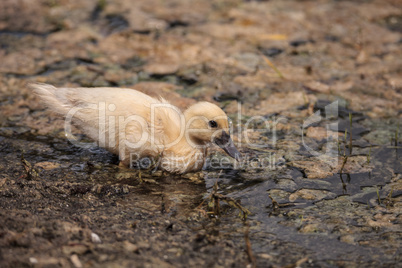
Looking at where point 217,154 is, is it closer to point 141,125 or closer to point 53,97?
point 141,125

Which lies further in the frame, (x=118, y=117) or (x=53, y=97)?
(x=53, y=97)

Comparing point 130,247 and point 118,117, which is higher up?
point 118,117

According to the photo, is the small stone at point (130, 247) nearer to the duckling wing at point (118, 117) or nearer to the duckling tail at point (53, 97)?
the duckling wing at point (118, 117)

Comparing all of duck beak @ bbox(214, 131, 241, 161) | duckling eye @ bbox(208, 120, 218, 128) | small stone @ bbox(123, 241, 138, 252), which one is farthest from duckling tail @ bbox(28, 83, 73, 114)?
small stone @ bbox(123, 241, 138, 252)

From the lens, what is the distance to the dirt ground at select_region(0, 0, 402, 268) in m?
3.19

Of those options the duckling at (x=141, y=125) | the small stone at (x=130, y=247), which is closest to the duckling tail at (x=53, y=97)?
the duckling at (x=141, y=125)

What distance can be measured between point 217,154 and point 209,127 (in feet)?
1.75

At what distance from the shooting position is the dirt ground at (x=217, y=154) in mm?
3188

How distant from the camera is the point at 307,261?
10.3 ft

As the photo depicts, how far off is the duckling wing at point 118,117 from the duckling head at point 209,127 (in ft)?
0.56

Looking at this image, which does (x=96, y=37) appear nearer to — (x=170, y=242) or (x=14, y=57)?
(x=14, y=57)

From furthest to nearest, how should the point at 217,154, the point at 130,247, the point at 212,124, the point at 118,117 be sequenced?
the point at 217,154 < the point at 212,124 < the point at 118,117 < the point at 130,247

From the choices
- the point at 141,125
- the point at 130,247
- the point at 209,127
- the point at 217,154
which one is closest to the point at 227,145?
the point at 209,127

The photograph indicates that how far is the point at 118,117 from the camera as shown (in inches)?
171
